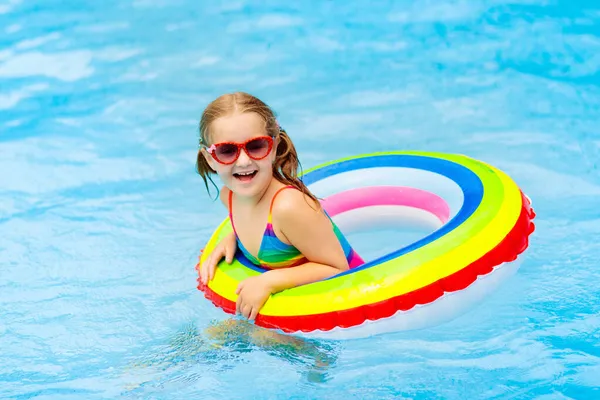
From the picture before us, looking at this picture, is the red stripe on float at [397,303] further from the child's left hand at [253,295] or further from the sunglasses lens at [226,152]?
the sunglasses lens at [226,152]

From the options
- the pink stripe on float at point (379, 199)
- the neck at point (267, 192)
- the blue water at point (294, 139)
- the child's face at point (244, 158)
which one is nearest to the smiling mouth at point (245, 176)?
the child's face at point (244, 158)

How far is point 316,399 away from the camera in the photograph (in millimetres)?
3809

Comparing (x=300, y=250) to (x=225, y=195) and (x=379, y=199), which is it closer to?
(x=225, y=195)

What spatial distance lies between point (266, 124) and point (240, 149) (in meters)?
0.17

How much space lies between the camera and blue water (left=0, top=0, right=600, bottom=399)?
3.97 meters

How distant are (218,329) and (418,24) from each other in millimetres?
5484

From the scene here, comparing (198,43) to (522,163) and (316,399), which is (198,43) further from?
(316,399)

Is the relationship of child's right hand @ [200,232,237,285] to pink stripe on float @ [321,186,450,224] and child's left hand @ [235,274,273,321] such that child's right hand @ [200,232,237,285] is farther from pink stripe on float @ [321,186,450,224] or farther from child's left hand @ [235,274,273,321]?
pink stripe on float @ [321,186,450,224]

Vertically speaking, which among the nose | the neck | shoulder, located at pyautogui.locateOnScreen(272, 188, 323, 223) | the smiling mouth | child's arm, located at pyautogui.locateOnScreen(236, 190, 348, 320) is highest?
the nose

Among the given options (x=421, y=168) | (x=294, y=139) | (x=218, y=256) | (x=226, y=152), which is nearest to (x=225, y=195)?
(x=218, y=256)

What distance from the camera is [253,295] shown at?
3.77 m

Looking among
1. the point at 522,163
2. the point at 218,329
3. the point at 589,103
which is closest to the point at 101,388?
the point at 218,329

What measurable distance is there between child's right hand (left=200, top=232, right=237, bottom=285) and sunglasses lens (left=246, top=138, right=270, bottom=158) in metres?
0.71

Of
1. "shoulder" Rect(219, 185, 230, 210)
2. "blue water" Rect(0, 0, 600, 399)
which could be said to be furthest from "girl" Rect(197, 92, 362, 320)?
"blue water" Rect(0, 0, 600, 399)
